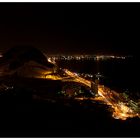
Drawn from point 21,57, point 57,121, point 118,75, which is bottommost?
point 118,75

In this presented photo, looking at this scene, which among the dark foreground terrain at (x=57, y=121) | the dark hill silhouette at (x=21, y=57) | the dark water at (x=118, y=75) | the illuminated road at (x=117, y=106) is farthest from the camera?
the dark water at (x=118, y=75)

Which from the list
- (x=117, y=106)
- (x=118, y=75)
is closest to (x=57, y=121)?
(x=117, y=106)

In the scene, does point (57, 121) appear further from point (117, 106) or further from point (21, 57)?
point (21, 57)

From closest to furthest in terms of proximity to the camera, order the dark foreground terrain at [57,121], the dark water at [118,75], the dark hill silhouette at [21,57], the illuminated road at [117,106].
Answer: the dark foreground terrain at [57,121] < the illuminated road at [117,106] < the dark hill silhouette at [21,57] < the dark water at [118,75]

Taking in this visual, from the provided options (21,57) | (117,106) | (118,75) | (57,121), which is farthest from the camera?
(118,75)

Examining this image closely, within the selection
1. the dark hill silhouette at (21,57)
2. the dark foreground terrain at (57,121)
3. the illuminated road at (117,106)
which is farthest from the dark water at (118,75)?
the dark foreground terrain at (57,121)

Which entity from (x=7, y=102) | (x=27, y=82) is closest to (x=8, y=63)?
(x=27, y=82)

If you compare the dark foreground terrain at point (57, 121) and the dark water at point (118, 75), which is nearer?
the dark foreground terrain at point (57, 121)

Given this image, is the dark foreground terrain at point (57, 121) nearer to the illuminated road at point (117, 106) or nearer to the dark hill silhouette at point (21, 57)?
the illuminated road at point (117, 106)
